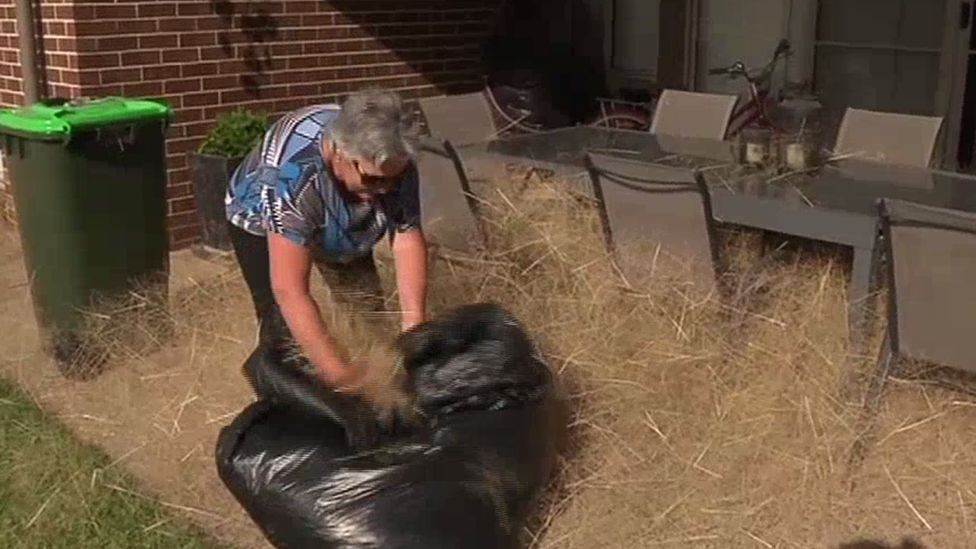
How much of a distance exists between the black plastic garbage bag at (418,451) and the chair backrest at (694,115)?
3046mm

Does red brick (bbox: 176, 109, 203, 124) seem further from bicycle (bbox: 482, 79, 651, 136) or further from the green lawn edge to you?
the green lawn edge

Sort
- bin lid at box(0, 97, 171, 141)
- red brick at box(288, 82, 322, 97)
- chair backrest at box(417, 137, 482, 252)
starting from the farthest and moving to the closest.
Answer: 1. red brick at box(288, 82, 322, 97)
2. chair backrest at box(417, 137, 482, 252)
3. bin lid at box(0, 97, 171, 141)

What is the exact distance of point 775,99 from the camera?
299 inches

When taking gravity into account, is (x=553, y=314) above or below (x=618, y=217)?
below

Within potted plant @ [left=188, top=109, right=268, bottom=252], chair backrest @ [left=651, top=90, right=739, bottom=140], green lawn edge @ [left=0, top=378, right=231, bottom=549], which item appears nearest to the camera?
green lawn edge @ [left=0, top=378, right=231, bottom=549]

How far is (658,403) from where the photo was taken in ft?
13.4

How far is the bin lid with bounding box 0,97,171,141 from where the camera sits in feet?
15.2

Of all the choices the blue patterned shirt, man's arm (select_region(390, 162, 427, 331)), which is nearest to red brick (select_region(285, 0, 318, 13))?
the blue patterned shirt

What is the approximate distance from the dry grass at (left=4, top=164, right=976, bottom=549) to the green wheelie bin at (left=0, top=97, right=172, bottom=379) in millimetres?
203

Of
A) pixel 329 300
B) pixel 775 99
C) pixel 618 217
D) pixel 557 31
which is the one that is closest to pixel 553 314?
pixel 618 217

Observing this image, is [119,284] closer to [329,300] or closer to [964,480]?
[329,300]

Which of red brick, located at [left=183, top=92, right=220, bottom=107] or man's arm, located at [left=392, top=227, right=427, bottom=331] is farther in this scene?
red brick, located at [left=183, top=92, right=220, bottom=107]

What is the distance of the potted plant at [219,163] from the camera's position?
6.43 metres

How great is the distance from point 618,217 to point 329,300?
43.7 inches
